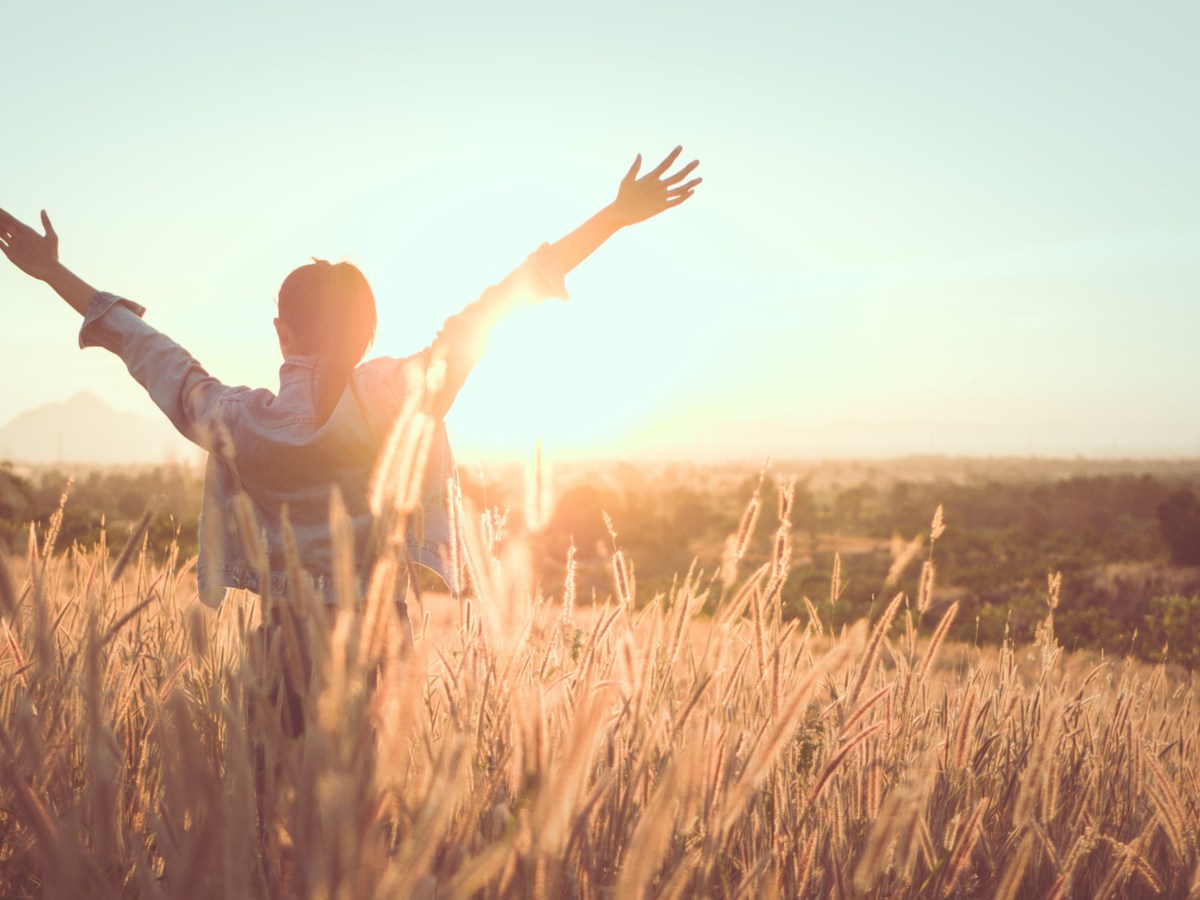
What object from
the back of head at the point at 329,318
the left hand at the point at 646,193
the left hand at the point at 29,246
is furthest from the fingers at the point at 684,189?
the left hand at the point at 29,246

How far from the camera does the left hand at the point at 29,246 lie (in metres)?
2.64

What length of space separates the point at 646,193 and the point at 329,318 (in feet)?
3.39

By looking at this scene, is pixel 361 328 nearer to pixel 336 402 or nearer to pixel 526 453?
pixel 336 402

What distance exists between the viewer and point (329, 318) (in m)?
2.39

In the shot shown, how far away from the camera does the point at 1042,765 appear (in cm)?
156

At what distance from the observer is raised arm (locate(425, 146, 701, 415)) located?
2.51 m

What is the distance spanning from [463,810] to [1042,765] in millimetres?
1006

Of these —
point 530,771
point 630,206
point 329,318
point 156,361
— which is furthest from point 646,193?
point 530,771

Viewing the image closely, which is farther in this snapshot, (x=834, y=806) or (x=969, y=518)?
(x=969, y=518)

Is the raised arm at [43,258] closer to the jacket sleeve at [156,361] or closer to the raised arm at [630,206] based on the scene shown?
the jacket sleeve at [156,361]

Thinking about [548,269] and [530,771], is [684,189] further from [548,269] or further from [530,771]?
[530,771]

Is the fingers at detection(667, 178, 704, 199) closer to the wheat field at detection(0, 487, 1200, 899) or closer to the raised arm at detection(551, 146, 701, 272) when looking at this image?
the raised arm at detection(551, 146, 701, 272)

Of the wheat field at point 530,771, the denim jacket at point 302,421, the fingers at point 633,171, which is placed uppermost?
the fingers at point 633,171

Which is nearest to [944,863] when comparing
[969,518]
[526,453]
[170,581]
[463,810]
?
[463,810]
